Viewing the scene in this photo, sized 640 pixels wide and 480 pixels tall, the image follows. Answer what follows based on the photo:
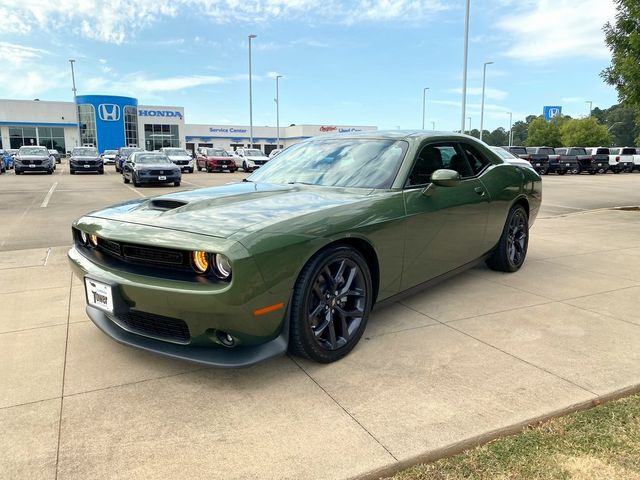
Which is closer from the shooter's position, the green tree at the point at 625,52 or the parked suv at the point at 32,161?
the green tree at the point at 625,52

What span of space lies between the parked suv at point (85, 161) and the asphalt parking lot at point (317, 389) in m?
25.4

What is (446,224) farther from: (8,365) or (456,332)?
(8,365)

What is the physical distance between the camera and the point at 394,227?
350 cm

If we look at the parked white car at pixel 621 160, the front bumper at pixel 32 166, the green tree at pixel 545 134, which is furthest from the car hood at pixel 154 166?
the green tree at pixel 545 134

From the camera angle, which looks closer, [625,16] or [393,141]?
[393,141]

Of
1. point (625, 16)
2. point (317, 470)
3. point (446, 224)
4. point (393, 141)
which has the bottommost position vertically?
point (317, 470)

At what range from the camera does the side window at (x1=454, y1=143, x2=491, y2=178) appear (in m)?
4.77

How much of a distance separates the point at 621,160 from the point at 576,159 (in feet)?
18.3

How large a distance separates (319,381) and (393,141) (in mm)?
2062

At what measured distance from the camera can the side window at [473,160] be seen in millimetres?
4773

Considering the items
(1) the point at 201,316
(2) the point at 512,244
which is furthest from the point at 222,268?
(2) the point at 512,244

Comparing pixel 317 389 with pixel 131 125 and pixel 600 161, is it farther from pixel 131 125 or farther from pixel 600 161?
pixel 131 125

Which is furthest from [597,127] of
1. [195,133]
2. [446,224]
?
[446,224]

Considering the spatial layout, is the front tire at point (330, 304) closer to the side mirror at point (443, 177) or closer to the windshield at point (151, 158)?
the side mirror at point (443, 177)
